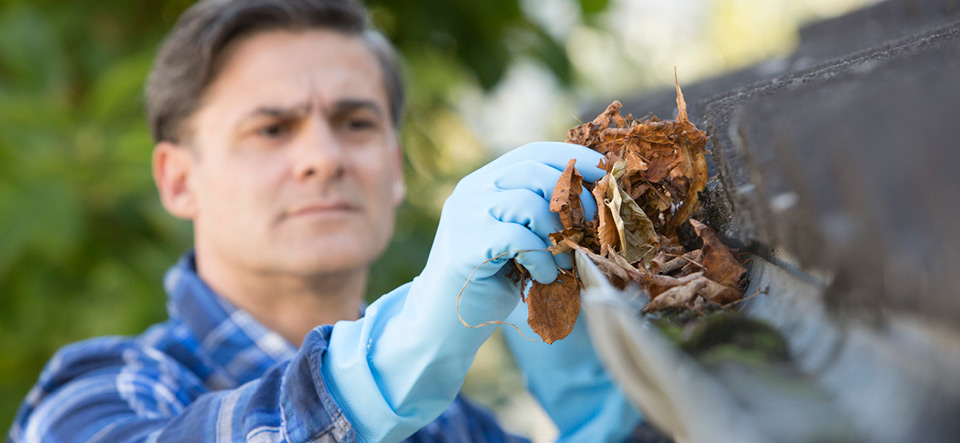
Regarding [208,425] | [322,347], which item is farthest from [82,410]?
[322,347]

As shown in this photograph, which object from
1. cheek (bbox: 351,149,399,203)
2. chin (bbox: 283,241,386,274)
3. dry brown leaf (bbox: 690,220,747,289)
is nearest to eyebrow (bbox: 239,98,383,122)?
cheek (bbox: 351,149,399,203)

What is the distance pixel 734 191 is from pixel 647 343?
0.67 ft

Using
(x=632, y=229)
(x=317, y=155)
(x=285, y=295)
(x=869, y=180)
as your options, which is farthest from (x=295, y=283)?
(x=869, y=180)

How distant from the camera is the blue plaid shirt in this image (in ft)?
2.67

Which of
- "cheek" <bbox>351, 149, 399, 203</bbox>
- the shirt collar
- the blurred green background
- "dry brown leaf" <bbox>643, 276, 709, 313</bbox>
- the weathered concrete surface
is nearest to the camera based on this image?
the weathered concrete surface

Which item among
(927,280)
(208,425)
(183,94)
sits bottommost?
(208,425)

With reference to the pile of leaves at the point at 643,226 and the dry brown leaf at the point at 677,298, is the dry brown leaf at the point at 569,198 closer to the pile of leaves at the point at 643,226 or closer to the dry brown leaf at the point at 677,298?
the pile of leaves at the point at 643,226

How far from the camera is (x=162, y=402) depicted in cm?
112

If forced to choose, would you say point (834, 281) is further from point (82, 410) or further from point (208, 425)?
point (82, 410)

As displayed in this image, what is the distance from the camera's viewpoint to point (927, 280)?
1.15 feet

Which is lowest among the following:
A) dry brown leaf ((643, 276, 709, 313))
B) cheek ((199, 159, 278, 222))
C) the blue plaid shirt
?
the blue plaid shirt

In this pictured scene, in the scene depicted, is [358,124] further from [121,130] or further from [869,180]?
[869,180]

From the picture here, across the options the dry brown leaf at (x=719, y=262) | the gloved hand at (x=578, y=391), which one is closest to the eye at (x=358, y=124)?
the gloved hand at (x=578, y=391)

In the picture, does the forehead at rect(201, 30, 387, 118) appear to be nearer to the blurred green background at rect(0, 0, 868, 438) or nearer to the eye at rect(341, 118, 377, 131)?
the eye at rect(341, 118, 377, 131)
